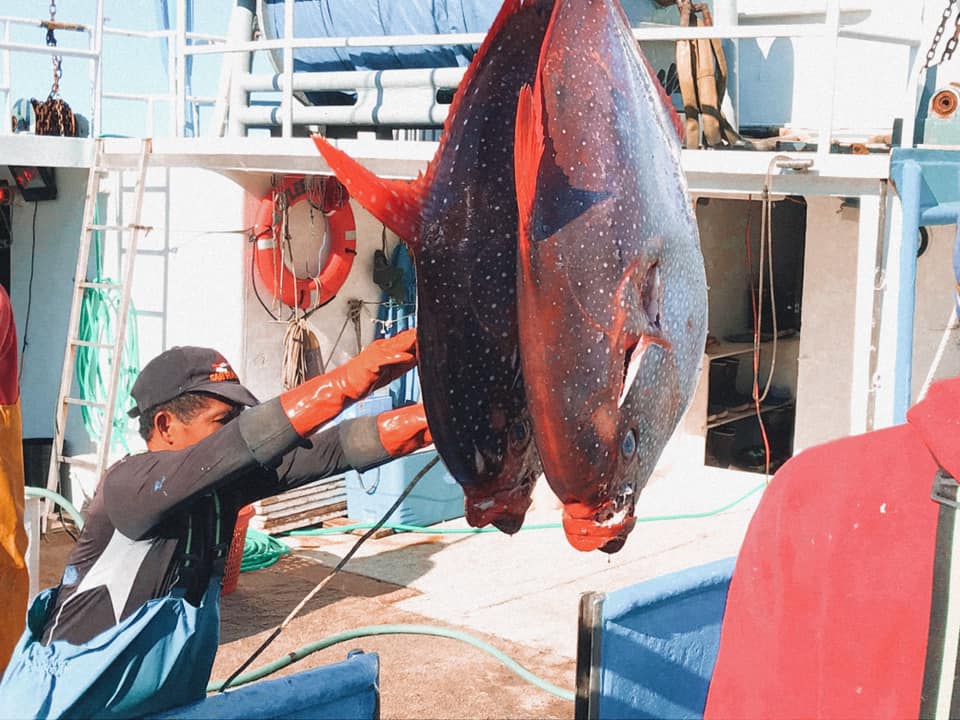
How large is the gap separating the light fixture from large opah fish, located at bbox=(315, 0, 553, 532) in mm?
8554

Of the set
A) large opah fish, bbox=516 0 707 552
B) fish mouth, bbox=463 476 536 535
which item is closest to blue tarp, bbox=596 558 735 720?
fish mouth, bbox=463 476 536 535

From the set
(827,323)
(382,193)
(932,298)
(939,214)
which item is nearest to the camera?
(382,193)

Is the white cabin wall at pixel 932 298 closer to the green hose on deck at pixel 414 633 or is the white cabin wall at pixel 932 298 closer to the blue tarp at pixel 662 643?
the green hose on deck at pixel 414 633

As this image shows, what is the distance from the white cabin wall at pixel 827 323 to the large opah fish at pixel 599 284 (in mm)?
6473

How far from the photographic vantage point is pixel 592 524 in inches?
59.0

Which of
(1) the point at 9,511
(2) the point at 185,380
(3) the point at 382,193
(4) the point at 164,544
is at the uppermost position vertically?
(3) the point at 382,193

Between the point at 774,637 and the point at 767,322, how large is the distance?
9.46 metres

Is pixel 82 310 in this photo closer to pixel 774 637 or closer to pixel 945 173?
pixel 945 173

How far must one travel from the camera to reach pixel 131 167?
Result: 8820 mm

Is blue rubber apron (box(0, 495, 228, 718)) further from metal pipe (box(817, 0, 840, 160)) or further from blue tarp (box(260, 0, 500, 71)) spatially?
blue tarp (box(260, 0, 500, 71))

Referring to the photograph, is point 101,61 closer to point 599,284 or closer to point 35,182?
point 35,182

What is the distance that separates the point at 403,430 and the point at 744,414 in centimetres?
804

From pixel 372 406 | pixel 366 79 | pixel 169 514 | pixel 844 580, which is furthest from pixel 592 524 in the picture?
pixel 372 406

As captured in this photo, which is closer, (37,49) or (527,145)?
(527,145)
